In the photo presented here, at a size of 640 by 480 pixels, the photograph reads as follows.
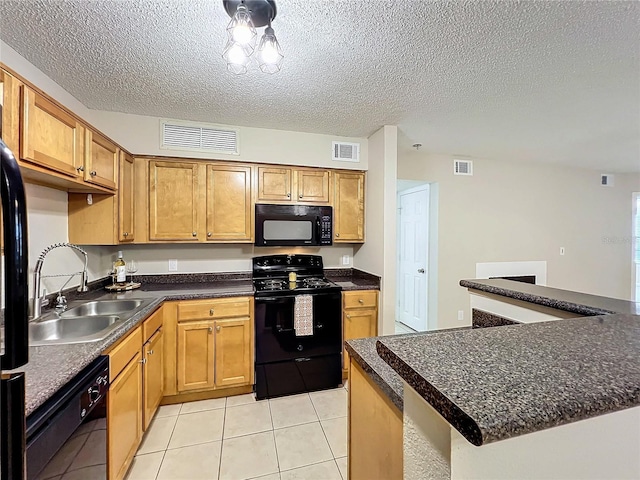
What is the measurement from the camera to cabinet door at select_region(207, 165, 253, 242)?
2730 mm

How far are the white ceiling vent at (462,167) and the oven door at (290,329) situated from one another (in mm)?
2417

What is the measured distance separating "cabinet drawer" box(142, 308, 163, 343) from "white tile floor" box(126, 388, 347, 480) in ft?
2.33

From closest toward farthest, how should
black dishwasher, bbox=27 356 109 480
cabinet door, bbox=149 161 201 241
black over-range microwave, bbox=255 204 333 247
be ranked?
black dishwasher, bbox=27 356 109 480
cabinet door, bbox=149 161 201 241
black over-range microwave, bbox=255 204 333 247

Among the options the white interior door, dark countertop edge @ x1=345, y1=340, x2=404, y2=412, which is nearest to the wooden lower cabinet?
dark countertop edge @ x1=345, y1=340, x2=404, y2=412

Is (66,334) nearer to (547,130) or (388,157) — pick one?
(388,157)

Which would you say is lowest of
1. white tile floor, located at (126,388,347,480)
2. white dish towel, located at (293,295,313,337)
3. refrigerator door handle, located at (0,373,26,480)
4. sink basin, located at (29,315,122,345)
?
white tile floor, located at (126,388,347,480)

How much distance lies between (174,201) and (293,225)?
1102 mm

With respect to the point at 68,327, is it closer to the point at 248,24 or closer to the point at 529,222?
the point at 248,24

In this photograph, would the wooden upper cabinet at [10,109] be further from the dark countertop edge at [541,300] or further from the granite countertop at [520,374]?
the dark countertop edge at [541,300]

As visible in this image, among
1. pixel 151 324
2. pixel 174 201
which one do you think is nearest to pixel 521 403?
pixel 151 324

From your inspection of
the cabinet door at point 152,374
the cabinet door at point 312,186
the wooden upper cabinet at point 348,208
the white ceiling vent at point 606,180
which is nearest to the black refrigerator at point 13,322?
the cabinet door at point 152,374

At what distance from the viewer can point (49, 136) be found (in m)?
1.51

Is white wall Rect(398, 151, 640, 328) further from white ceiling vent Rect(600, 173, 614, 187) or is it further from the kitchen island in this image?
the kitchen island

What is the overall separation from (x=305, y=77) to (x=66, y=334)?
2.17 meters
